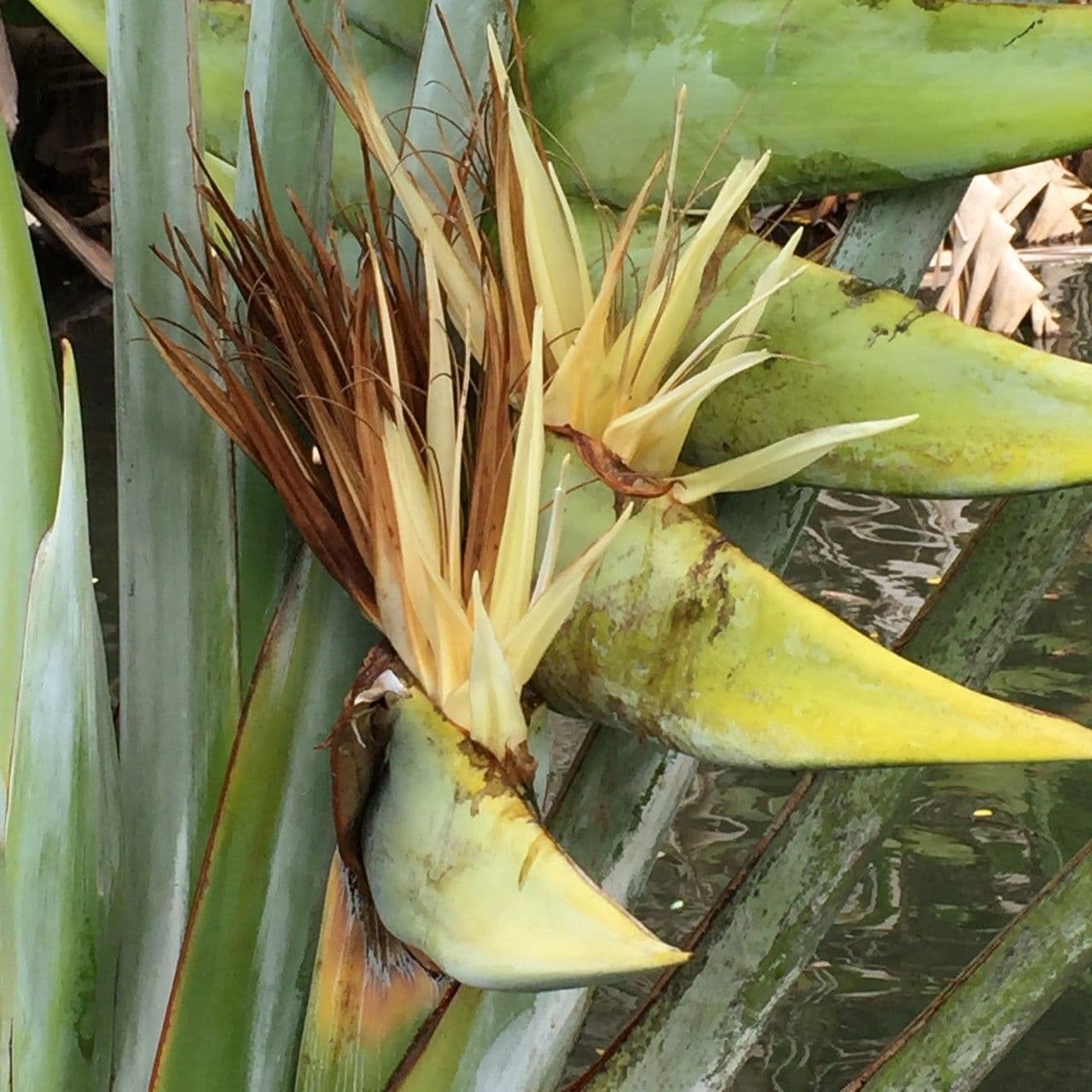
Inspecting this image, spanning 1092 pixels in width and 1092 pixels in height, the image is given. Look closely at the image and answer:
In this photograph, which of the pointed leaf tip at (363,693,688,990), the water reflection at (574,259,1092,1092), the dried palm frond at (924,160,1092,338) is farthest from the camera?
the dried palm frond at (924,160,1092,338)

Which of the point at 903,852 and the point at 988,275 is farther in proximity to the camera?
the point at 988,275

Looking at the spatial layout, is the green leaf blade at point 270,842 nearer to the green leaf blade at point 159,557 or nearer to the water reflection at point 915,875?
the green leaf blade at point 159,557

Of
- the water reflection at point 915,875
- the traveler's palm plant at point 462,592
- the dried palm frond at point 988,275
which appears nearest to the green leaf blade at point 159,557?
the traveler's palm plant at point 462,592

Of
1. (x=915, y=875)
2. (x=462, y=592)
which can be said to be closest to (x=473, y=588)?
(x=462, y=592)

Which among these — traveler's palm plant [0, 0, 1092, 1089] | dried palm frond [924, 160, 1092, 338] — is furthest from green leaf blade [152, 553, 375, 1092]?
dried palm frond [924, 160, 1092, 338]

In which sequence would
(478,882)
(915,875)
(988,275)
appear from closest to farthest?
(478,882) → (915,875) → (988,275)

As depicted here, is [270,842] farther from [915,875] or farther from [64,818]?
[915,875]

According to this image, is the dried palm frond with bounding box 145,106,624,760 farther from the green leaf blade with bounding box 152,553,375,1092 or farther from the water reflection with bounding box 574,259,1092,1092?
the water reflection with bounding box 574,259,1092,1092

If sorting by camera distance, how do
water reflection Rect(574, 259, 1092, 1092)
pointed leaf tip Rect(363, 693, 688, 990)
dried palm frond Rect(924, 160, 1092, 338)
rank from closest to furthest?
pointed leaf tip Rect(363, 693, 688, 990) → water reflection Rect(574, 259, 1092, 1092) → dried palm frond Rect(924, 160, 1092, 338)
